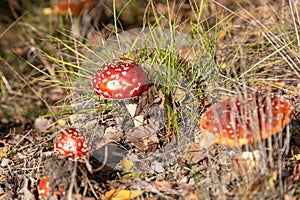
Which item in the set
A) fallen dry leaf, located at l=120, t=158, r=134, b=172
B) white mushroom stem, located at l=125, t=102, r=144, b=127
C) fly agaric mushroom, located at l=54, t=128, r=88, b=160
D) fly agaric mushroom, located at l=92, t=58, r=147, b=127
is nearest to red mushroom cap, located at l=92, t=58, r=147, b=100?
fly agaric mushroom, located at l=92, t=58, r=147, b=127

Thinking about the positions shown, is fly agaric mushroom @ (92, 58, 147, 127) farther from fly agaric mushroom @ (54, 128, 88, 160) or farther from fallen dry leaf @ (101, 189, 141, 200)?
fallen dry leaf @ (101, 189, 141, 200)

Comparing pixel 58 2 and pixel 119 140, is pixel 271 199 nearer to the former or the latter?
pixel 119 140

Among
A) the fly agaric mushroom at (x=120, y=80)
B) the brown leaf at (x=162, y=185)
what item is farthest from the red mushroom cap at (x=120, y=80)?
the brown leaf at (x=162, y=185)

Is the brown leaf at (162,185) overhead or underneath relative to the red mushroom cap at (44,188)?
underneath

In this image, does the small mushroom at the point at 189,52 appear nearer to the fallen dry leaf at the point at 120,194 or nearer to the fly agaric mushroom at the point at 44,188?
the fallen dry leaf at the point at 120,194

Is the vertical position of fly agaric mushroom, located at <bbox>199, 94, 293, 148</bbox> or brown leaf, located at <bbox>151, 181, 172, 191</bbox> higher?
fly agaric mushroom, located at <bbox>199, 94, 293, 148</bbox>

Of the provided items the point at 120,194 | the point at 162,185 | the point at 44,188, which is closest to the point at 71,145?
the point at 44,188
